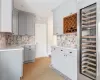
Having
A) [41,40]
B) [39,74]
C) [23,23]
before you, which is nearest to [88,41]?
[39,74]

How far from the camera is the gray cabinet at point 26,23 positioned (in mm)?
4512

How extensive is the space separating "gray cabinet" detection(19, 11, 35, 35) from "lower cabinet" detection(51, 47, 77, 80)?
2.00 metres

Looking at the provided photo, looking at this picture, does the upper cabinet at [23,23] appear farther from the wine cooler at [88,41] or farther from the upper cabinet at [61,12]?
the wine cooler at [88,41]

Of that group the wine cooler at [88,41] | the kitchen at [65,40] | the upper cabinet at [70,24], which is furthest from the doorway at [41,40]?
the wine cooler at [88,41]

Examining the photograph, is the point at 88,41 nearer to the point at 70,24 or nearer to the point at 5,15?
the point at 70,24

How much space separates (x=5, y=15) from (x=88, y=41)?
215 cm

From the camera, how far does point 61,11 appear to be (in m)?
3.45

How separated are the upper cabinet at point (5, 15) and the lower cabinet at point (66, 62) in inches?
68.3

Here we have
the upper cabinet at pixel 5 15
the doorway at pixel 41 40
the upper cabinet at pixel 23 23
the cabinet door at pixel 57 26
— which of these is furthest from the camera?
the doorway at pixel 41 40

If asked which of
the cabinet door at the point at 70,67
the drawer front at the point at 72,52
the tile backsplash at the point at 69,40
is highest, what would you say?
the tile backsplash at the point at 69,40

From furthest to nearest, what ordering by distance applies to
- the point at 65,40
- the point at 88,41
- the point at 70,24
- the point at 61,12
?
the point at 65,40, the point at 61,12, the point at 70,24, the point at 88,41

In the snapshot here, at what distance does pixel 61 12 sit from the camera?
3.45m

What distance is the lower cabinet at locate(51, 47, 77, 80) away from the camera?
245 centimetres

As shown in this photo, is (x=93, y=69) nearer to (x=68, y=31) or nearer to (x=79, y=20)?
(x=79, y=20)
